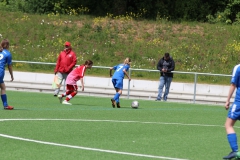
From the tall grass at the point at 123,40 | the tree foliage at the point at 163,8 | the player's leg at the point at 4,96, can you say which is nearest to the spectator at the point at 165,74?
the player's leg at the point at 4,96

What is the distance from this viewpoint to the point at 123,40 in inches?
1690

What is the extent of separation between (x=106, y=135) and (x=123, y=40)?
29963 millimetres

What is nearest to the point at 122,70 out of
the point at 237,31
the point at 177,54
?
the point at 177,54

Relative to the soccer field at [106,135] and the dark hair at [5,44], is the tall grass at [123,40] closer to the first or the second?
the soccer field at [106,135]

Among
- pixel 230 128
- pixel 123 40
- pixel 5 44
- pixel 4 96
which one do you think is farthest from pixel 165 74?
pixel 230 128

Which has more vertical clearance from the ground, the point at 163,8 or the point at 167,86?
the point at 163,8

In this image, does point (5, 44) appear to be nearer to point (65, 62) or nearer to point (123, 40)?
point (65, 62)

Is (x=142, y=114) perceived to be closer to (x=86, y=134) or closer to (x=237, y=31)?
(x=86, y=134)

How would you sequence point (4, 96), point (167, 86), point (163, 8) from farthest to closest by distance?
point (163, 8)
point (167, 86)
point (4, 96)

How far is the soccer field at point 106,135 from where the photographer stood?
10.7 metres

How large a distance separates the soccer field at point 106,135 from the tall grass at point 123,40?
2017 centimetres

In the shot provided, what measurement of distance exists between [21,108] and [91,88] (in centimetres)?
1203

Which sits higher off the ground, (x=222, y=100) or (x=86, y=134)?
(x=86, y=134)

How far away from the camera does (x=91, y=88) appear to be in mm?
30734
